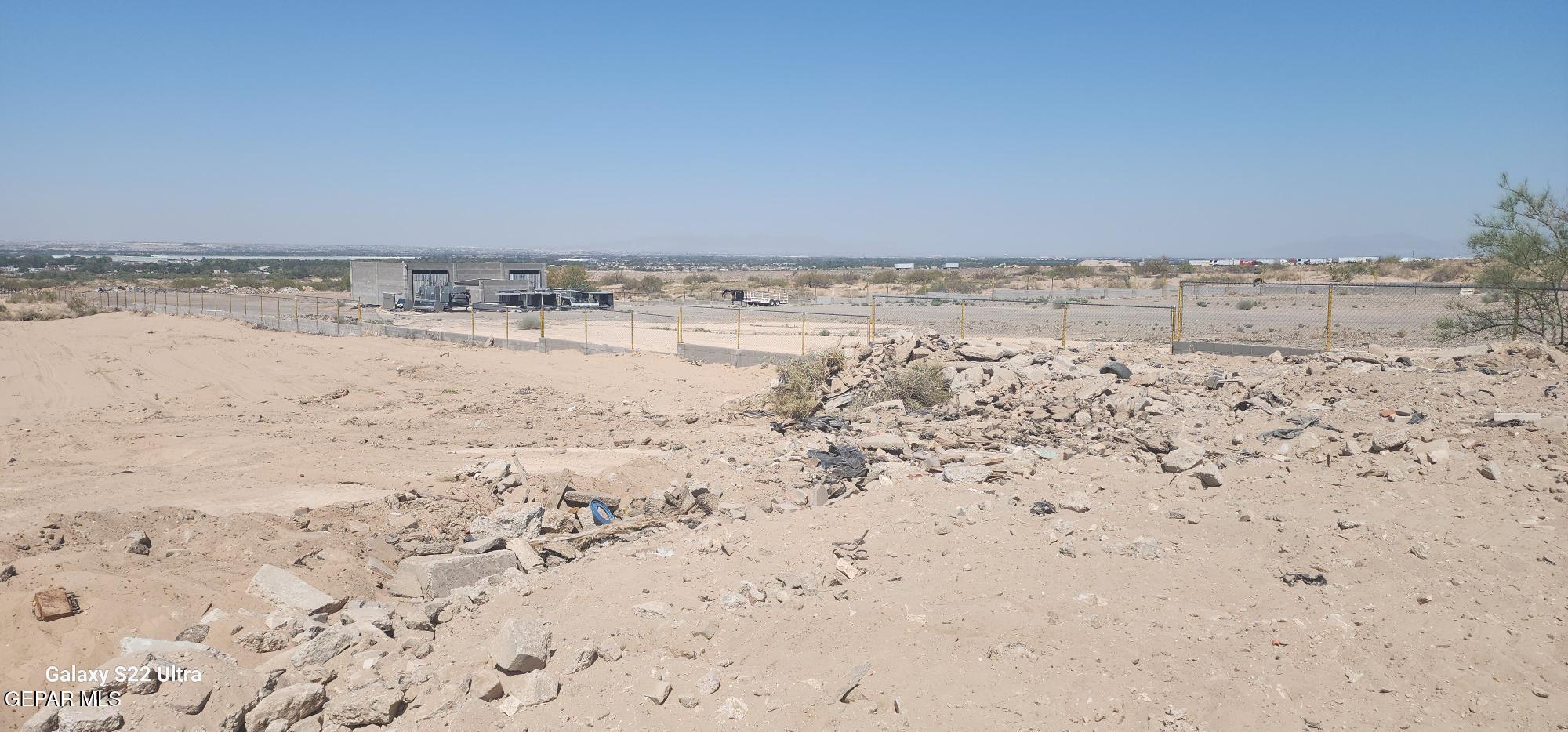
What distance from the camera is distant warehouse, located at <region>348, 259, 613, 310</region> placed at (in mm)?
52594

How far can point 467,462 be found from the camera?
13117 millimetres

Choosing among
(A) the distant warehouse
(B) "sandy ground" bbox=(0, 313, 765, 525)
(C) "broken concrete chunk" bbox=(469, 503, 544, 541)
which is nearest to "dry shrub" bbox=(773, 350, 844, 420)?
(B) "sandy ground" bbox=(0, 313, 765, 525)

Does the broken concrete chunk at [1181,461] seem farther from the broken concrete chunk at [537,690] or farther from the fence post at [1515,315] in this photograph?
the fence post at [1515,315]

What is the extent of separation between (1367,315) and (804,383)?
1099 inches

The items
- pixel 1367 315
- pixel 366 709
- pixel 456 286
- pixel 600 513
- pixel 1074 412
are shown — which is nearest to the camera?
pixel 366 709

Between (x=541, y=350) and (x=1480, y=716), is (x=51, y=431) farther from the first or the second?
(x=1480, y=716)

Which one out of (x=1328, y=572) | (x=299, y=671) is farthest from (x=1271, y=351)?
(x=299, y=671)

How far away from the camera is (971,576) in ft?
23.4

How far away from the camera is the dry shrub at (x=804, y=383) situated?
620 inches

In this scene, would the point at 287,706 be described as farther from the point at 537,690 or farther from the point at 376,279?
the point at 376,279

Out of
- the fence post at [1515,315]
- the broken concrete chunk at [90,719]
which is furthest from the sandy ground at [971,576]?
the fence post at [1515,315]

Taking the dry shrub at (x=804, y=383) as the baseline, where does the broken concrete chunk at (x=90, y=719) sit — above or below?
below

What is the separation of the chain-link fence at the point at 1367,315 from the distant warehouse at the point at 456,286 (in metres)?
32.2

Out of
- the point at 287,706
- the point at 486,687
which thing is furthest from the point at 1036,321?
the point at 287,706
